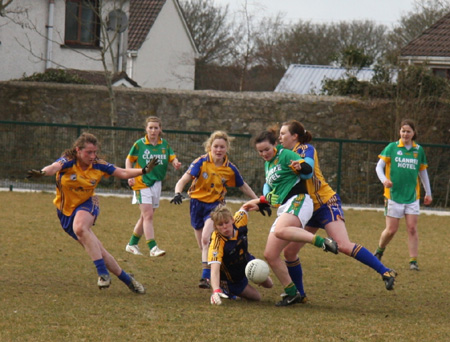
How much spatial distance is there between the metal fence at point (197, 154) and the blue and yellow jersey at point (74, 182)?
11.1 m

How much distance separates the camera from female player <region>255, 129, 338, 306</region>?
6.98m

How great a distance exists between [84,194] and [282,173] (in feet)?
6.38

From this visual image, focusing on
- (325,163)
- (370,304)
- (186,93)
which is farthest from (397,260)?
(186,93)

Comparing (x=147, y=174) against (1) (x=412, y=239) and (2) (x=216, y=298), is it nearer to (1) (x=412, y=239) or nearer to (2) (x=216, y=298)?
(1) (x=412, y=239)

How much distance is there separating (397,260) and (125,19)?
19204 mm

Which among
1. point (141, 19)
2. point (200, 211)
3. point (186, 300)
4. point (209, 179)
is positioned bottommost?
point (186, 300)

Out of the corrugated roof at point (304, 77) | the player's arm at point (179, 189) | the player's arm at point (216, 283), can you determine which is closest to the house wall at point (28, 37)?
the corrugated roof at point (304, 77)

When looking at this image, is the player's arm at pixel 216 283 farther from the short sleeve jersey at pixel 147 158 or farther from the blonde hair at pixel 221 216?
the short sleeve jersey at pixel 147 158

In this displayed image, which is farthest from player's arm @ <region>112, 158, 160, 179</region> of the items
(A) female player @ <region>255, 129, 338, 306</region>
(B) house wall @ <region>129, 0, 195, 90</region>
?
(B) house wall @ <region>129, 0, 195, 90</region>

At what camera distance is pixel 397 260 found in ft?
35.3

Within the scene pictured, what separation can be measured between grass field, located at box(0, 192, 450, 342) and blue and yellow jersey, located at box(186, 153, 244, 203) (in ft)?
3.07

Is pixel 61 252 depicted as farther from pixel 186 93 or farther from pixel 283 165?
pixel 186 93

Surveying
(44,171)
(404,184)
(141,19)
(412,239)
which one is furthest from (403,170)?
(141,19)

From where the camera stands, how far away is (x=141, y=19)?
3719cm
